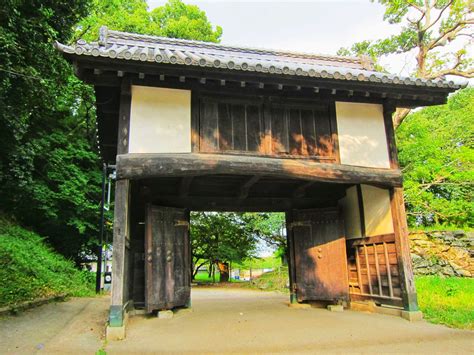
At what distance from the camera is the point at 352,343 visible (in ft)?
17.2

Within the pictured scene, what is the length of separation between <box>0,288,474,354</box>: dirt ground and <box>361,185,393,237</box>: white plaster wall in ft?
5.97

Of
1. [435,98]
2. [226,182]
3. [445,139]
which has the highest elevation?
[445,139]

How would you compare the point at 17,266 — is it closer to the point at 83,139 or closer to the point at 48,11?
the point at 48,11

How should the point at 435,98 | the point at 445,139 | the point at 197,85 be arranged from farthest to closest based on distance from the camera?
1. the point at 445,139
2. the point at 435,98
3. the point at 197,85

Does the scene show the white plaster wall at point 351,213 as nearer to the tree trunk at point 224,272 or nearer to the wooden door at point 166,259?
the wooden door at point 166,259

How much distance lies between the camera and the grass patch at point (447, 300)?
654 cm

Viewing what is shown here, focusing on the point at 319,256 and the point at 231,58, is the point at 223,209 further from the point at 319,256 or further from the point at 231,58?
the point at 231,58

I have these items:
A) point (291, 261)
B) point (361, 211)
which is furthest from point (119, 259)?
point (361, 211)

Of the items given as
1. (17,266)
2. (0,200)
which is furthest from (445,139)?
(0,200)

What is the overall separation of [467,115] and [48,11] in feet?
53.2

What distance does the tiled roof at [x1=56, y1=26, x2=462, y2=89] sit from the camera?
219 inches

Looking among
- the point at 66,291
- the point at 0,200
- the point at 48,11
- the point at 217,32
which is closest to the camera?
the point at 48,11

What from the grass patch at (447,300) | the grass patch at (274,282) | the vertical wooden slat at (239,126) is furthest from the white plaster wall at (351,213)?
the grass patch at (274,282)

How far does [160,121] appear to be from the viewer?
249 inches
